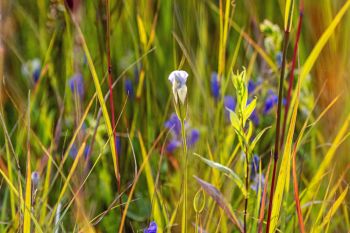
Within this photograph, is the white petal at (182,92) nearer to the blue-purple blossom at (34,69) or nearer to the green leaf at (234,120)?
the green leaf at (234,120)

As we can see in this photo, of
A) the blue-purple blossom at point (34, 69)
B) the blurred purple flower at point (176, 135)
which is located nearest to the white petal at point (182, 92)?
the blurred purple flower at point (176, 135)

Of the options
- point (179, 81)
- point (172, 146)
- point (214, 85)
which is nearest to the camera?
point (179, 81)

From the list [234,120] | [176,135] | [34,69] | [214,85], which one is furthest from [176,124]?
[234,120]

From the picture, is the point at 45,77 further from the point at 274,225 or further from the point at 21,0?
the point at 274,225

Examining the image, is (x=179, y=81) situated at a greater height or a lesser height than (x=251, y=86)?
greater

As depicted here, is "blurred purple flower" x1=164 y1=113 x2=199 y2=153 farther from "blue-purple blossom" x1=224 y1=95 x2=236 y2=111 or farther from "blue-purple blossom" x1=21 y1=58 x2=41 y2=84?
"blue-purple blossom" x1=21 y1=58 x2=41 y2=84

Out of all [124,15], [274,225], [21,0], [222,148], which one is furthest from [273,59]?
[21,0]

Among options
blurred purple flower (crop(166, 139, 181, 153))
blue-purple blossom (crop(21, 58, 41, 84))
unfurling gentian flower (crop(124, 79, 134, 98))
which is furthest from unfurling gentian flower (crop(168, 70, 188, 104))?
blue-purple blossom (crop(21, 58, 41, 84))

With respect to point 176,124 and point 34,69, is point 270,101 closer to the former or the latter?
point 176,124
